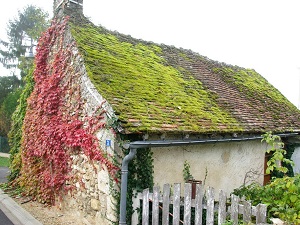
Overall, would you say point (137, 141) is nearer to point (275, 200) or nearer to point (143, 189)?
point (143, 189)

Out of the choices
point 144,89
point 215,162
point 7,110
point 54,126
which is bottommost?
point 215,162

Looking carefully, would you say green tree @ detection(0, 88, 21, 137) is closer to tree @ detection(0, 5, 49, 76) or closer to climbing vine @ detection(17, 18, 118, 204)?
tree @ detection(0, 5, 49, 76)

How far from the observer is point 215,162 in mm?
7301

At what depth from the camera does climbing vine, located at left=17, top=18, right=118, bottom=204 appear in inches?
246

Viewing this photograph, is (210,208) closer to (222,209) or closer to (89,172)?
(222,209)

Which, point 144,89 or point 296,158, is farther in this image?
point 296,158

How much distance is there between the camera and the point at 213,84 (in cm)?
1027

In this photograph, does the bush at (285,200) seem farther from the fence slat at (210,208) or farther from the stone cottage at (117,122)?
the stone cottage at (117,122)

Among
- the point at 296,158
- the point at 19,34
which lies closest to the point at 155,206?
the point at 296,158

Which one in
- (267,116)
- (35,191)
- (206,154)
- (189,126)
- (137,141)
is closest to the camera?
(137,141)

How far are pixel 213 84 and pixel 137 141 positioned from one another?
5.90 m

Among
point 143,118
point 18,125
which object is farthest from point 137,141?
point 18,125

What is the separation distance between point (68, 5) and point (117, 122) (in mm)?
5088

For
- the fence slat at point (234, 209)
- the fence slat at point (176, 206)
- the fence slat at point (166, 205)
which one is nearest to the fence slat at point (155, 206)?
the fence slat at point (166, 205)
